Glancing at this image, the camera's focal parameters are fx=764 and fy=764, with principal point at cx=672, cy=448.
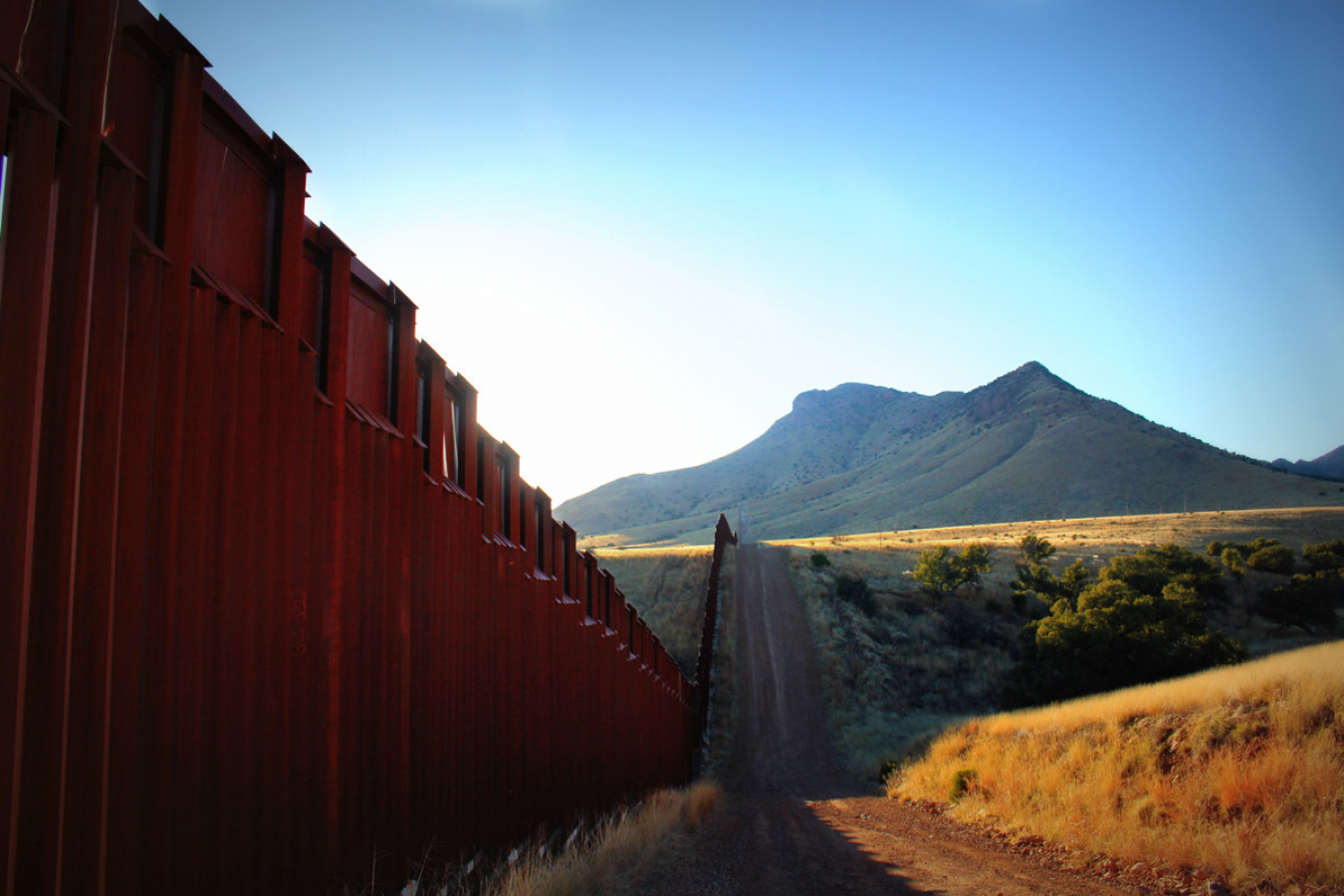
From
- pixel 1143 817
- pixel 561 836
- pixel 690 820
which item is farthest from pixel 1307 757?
pixel 561 836

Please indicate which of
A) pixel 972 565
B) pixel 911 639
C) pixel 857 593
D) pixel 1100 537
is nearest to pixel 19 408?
pixel 911 639

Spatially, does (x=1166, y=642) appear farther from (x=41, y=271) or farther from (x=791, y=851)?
(x=41, y=271)

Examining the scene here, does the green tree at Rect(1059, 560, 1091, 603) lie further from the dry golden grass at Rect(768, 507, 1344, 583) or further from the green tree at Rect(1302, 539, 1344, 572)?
the green tree at Rect(1302, 539, 1344, 572)

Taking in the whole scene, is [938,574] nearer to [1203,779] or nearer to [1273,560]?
[1273,560]

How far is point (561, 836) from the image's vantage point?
1095 cm

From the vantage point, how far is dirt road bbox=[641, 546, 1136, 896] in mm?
9109

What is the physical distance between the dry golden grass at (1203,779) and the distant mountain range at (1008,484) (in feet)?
297

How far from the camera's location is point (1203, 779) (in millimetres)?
9906

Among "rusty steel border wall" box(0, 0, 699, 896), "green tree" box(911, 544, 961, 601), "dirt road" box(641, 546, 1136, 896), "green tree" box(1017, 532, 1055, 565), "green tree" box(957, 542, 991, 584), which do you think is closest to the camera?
"rusty steel border wall" box(0, 0, 699, 896)

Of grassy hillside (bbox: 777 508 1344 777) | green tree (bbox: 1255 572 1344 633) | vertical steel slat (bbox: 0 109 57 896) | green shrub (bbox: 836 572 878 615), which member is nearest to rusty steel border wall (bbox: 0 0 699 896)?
vertical steel slat (bbox: 0 109 57 896)

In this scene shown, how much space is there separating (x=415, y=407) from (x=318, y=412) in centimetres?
188

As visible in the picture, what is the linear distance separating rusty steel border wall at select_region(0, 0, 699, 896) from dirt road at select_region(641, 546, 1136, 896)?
4.31 m

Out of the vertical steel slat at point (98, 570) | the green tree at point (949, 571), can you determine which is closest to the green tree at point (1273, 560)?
the green tree at point (949, 571)

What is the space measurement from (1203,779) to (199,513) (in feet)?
38.5
